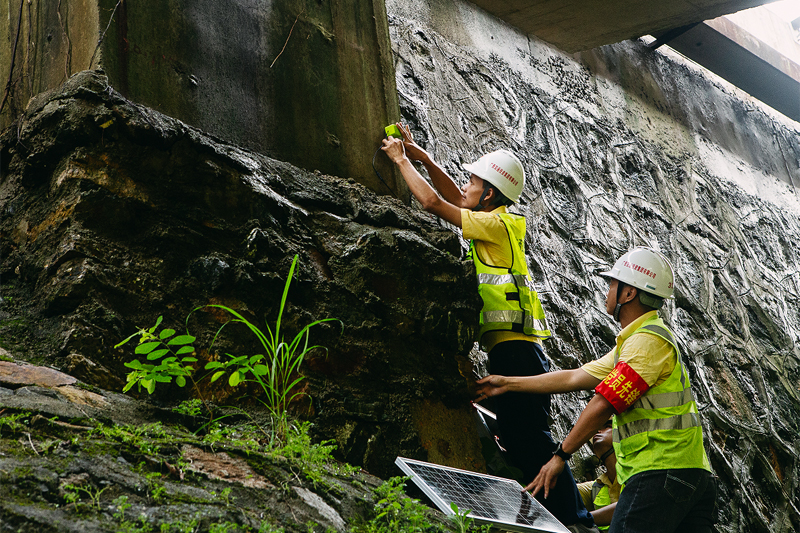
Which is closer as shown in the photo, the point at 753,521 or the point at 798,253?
the point at 753,521

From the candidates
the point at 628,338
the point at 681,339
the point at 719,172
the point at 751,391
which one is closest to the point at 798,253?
the point at 719,172

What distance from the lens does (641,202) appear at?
8320 mm

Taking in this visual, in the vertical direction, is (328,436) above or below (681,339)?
above

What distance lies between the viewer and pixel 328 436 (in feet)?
9.75

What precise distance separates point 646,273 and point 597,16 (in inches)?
194

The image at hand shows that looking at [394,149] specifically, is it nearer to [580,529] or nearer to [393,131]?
[393,131]

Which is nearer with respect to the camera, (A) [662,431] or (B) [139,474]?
(B) [139,474]

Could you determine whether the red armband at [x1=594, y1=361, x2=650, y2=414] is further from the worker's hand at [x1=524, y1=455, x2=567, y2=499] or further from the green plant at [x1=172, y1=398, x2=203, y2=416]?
the green plant at [x1=172, y1=398, x2=203, y2=416]

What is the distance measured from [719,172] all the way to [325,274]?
8.52 m

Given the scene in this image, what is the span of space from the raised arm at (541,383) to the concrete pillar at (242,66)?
1.43 metres

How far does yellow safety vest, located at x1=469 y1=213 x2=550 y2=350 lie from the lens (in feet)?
12.4

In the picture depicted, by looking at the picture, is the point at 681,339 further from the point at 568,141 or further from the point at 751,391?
the point at 568,141

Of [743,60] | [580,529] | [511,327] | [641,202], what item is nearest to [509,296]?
[511,327]

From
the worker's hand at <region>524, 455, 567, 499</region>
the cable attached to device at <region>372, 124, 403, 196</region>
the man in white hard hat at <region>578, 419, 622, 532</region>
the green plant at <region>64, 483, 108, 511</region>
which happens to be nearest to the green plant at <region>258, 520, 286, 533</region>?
the green plant at <region>64, 483, 108, 511</region>
